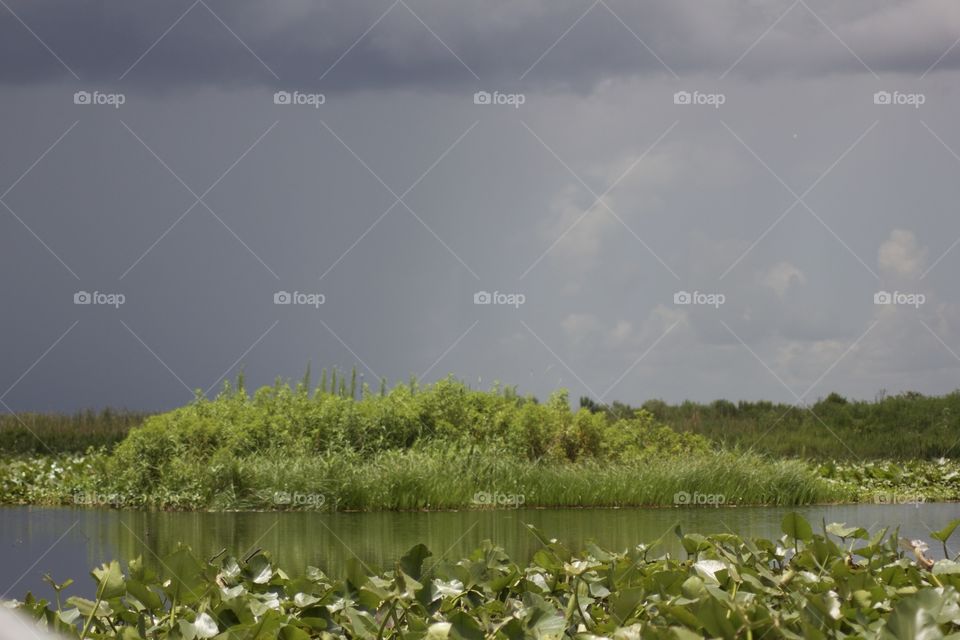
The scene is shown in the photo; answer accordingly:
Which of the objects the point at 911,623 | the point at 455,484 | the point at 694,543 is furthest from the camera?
the point at 455,484

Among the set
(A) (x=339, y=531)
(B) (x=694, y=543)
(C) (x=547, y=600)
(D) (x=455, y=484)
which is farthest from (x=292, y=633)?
(D) (x=455, y=484)

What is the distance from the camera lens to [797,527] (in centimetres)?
242

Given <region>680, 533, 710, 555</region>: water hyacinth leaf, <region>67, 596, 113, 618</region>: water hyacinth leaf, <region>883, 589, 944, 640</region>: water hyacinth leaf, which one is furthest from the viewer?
<region>680, 533, 710, 555</region>: water hyacinth leaf

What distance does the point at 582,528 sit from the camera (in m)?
7.66

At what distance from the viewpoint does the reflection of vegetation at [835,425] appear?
13.9 meters

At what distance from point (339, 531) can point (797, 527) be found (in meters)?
5.88

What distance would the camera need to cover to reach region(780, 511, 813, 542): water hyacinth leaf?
239cm

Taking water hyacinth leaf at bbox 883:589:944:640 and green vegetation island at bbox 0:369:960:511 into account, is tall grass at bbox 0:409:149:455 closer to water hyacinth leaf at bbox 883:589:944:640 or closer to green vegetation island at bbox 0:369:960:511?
green vegetation island at bbox 0:369:960:511

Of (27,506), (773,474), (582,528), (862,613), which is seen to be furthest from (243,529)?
(862,613)

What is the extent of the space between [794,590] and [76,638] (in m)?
1.65

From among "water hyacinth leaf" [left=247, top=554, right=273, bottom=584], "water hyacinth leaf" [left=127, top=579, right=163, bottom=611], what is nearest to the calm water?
"water hyacinth leaf" [left=247, top=554, right=273, bottom=584]

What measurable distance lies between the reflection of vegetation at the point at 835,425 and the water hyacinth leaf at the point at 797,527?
11.0m

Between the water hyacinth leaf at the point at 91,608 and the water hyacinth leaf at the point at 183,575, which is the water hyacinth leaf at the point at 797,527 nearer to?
the water hyacinth leaf at the point at 183,575

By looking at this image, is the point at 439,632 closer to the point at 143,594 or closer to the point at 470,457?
the point at 143,594
